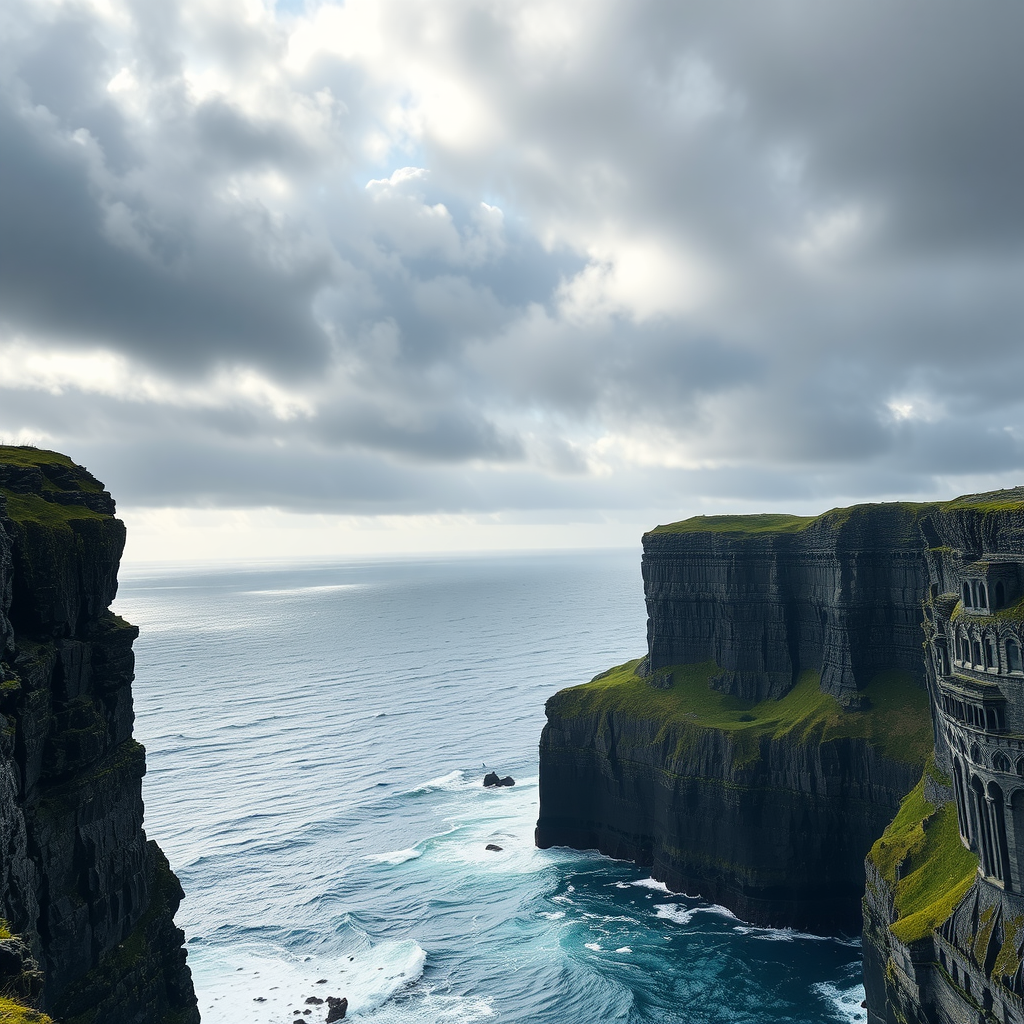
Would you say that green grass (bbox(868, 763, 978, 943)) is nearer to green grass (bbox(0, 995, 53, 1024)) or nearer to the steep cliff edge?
the steep cliff edge

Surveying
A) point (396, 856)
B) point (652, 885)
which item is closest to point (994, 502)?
point (652, 885)

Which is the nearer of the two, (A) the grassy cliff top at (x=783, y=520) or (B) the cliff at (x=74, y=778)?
(B) the cliff at (x=74, y=778)

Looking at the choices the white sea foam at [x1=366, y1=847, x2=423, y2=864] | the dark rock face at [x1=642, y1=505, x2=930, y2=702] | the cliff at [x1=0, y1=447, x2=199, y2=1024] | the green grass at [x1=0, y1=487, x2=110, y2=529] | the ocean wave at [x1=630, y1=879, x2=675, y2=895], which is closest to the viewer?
the cliff at [x1=0, y1=447, x2=199, y2=1024]

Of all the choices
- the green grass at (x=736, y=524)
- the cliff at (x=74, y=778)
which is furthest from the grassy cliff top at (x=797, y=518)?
the cliff at (x=74, y=778)

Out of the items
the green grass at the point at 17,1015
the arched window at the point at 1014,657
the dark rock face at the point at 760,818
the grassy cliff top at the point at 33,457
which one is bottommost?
the dark rock face at the point at 760,818

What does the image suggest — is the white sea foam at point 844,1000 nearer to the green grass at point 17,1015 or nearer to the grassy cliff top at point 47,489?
the green grass at point 17,1015

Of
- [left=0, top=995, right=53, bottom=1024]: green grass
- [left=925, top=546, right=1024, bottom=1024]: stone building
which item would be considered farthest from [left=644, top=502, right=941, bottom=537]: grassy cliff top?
[left=0, top=995, right=53, bottom=1024]: green grass

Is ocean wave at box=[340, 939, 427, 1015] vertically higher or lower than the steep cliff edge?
lower
